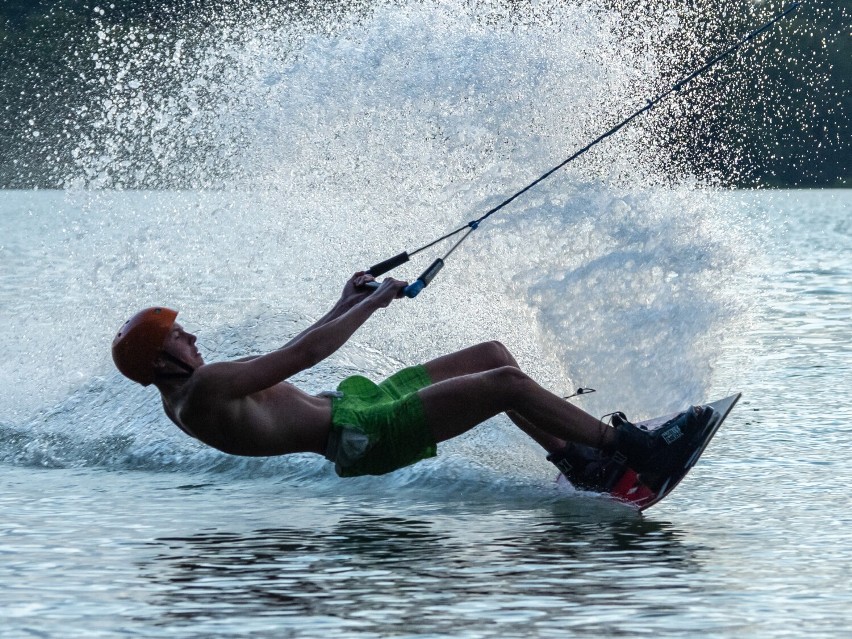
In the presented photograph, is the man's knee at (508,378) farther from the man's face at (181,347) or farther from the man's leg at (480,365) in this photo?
the man's face at (181,347)

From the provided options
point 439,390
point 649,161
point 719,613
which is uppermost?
point 649,161

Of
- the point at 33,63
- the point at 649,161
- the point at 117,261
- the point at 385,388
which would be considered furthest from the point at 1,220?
the point at 385,388

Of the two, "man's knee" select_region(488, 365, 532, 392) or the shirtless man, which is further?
"man's knee" select_region(488, 365, 532, 392)

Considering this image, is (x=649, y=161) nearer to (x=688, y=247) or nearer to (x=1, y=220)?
(x=688, y=247)

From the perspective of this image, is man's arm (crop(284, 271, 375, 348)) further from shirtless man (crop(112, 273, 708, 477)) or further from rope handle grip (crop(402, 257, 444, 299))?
rope handle grip (crop(402, 257, 444, 299))

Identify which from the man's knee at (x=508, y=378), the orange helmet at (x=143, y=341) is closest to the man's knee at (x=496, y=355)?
the man's knee at (x=508, y=378)

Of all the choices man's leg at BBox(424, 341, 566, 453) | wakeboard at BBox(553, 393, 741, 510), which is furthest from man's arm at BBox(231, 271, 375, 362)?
wakeboard at BBox(553, 393, 741, 510)

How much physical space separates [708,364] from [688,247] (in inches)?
38.1

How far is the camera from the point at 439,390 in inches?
253

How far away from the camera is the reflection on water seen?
499 centimetres

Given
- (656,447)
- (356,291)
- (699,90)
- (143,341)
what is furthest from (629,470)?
(699,90)

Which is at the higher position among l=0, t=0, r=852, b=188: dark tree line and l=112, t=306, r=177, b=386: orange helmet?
l=0, t=0, r=852, b=188: dark tree line

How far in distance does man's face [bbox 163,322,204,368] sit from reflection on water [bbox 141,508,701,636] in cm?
Result: 73

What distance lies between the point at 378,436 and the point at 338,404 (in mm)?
251
